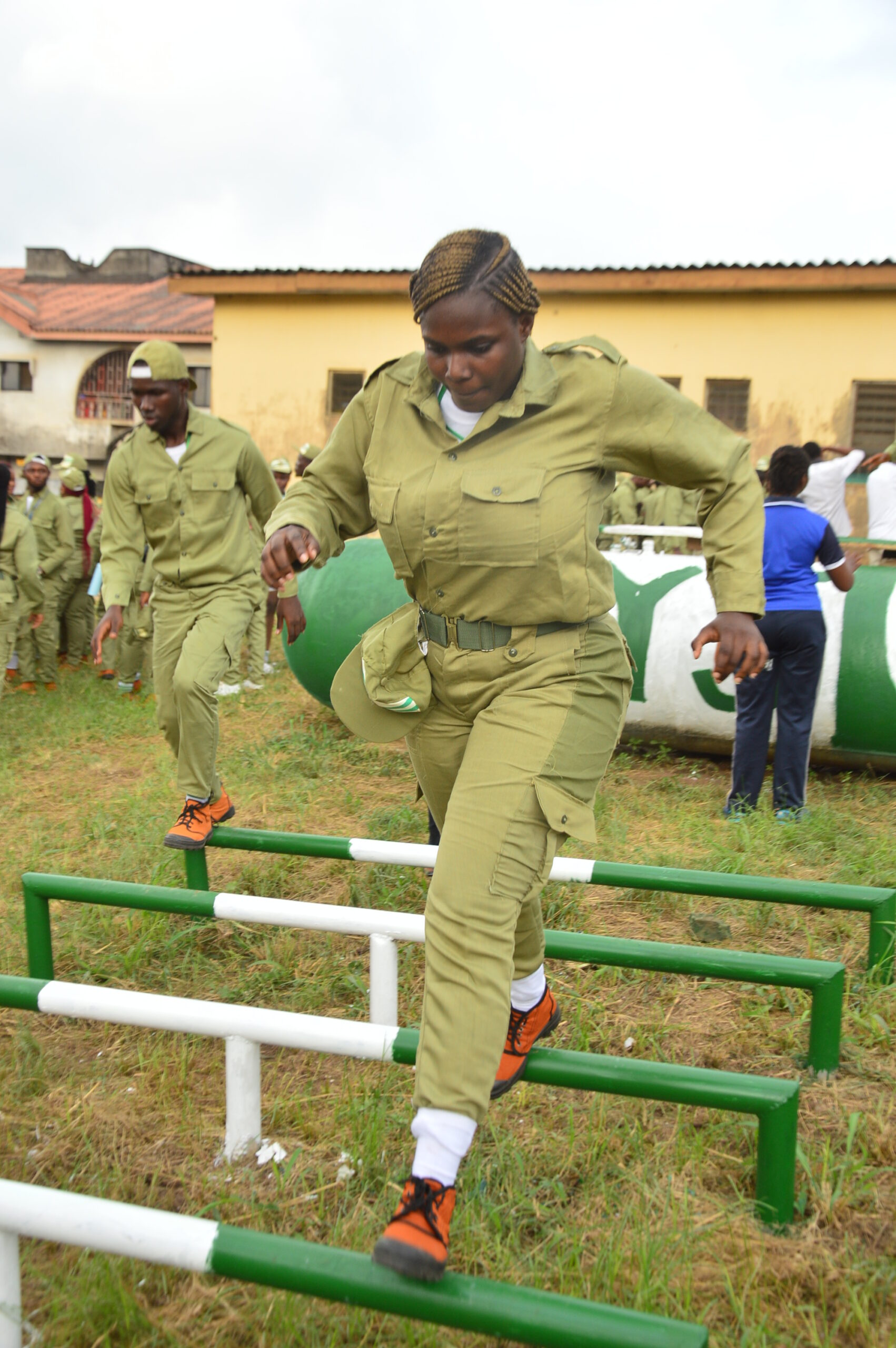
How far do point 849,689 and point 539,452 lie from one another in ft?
15.0

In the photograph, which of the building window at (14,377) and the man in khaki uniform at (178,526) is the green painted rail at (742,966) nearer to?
the man in khaki uniform at (178,526)

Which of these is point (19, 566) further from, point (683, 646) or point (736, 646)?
point (736, 646)

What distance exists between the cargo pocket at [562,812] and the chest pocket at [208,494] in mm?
2828

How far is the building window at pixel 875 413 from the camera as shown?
52.5 ft

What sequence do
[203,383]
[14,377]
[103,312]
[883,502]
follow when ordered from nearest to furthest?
[883,502]
[203,383]
[14,377]
[103,312]

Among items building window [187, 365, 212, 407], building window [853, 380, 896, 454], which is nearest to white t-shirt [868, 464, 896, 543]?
building window [853, 380, 896, 454]

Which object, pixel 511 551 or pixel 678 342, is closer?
pixel 511 551

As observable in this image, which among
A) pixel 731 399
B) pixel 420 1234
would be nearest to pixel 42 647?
pixel 420 1234

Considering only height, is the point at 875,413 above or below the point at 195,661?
above

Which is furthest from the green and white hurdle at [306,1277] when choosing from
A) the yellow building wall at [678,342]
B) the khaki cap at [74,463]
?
the yellow building wall at [678,342]

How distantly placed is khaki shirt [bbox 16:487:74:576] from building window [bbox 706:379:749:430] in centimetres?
973

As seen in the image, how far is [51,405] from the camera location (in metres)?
28.9

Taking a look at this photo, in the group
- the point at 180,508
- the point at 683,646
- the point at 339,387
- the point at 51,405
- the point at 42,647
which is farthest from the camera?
the point at 51,405

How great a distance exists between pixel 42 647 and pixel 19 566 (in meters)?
1.26
